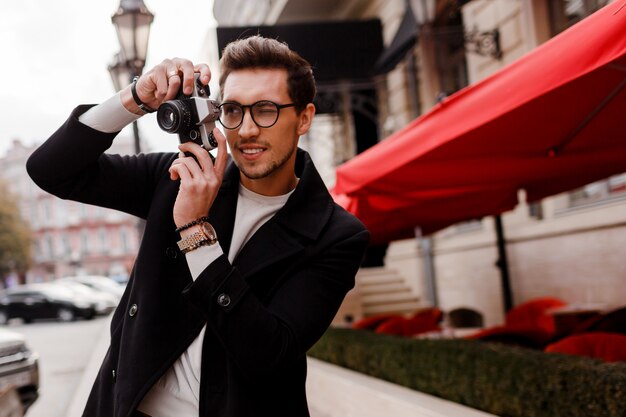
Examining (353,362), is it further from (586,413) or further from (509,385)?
(586,413)

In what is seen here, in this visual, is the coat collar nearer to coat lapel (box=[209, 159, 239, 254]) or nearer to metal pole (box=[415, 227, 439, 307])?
coat lapel (box=[209, 159, 239, 254])

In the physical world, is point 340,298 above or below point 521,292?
above

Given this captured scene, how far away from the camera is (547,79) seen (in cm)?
372

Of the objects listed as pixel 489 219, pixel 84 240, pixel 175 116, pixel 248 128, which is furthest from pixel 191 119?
pixel 84 240

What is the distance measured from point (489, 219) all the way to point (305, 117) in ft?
35.9

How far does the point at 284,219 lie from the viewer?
6.41 feet

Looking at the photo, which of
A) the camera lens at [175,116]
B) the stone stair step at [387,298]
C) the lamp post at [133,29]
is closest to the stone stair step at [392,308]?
the stone stair step at [387,298]

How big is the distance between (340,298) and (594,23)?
7.00ft

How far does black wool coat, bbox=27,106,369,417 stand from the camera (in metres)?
1.71

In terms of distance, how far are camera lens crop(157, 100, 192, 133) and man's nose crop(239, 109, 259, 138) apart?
0.46 ft

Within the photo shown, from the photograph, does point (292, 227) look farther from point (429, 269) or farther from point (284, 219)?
point (429, 269)

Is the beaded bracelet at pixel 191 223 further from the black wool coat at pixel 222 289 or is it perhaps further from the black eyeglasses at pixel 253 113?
the black eyeglasses at pixel 253 113

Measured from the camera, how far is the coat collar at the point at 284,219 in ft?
6.22

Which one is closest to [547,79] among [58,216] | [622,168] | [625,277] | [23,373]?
[622,168]
